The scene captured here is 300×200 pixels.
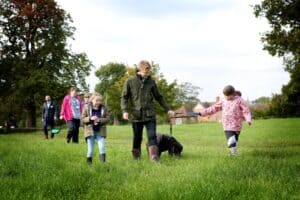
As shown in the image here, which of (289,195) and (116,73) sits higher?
(116,73)

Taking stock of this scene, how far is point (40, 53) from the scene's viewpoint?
148 ft

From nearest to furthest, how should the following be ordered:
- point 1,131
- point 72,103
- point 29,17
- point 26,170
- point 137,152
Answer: point 26,170 < point 137,152 < point 72,103 < point 1,131 < point 29,17

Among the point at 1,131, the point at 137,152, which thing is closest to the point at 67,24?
the point at 1,131

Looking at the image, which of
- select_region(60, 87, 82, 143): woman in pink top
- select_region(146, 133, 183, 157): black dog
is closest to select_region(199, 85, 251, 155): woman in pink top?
select_region(146, 133, 183, 157): black dog

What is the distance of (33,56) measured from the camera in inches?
1785

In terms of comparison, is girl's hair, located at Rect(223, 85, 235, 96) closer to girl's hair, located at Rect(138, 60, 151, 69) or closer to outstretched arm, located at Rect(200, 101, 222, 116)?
outstretched arm, located at Rect(200, 101, 222, 116)

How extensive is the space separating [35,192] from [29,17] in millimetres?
39634

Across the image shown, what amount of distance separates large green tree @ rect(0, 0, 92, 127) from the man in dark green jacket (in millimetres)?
31848

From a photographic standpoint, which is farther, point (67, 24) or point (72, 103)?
point (67, 24)

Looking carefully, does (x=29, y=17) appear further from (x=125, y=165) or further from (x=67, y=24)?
(x=125, y=165)

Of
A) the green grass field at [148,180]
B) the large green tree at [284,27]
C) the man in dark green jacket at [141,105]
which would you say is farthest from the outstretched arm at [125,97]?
the large green tree at [284,27]

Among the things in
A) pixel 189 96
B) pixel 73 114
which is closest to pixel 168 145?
pixel 73 114

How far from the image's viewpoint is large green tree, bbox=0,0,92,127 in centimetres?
4341

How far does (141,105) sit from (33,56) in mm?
35221
